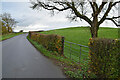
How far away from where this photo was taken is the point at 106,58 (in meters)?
3.54

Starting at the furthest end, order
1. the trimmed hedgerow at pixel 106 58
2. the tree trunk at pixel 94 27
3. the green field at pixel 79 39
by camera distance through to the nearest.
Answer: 1. the tree trunk at pixel 94 27
2. the green field at pixel 79 39
3. the trimmed hedgerow at pixel 106 58

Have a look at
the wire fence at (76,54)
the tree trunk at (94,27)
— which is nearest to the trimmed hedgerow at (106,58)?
the wire fence at (76,54)

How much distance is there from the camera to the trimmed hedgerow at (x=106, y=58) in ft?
11.3

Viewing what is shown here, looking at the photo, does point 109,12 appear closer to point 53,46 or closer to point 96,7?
point 96,7

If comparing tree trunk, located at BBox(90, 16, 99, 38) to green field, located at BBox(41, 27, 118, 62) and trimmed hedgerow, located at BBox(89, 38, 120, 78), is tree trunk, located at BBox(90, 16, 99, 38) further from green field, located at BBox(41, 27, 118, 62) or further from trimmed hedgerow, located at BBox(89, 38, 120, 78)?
trimmed hedgerow, located at BBox(89, 38, 120, 78)

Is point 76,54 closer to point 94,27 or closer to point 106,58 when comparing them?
point 94,27

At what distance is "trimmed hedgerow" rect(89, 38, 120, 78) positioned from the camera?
11.3 feet

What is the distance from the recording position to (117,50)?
135 inches

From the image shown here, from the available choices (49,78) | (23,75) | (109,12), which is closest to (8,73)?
(23,75)

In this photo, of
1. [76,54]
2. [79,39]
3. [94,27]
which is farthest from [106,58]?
[79,39]

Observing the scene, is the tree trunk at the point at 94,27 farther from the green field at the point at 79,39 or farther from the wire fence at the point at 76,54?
the wire fence at the point at 76,54

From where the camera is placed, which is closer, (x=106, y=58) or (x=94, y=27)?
(x=106, y=58)

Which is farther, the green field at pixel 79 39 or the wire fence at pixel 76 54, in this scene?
the green field at pixel 79 39

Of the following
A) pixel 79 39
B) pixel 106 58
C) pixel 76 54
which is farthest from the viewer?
pixel 79 39
